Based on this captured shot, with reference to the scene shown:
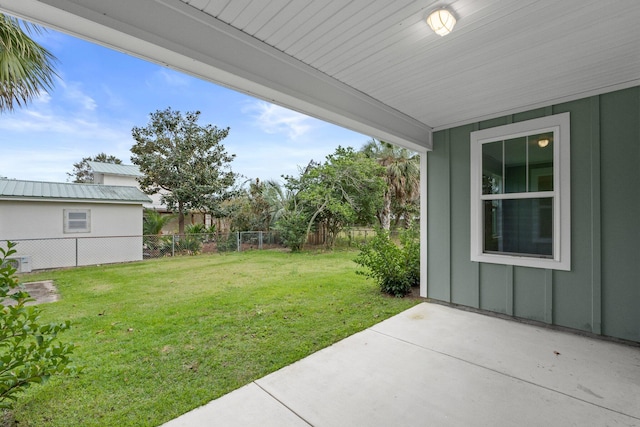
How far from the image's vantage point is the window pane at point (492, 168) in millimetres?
3529

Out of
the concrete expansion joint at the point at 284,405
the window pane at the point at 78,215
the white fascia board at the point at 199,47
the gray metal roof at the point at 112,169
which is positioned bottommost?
the concrete expansion joint at the point at 284,405

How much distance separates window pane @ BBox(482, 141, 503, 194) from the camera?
3529 mm

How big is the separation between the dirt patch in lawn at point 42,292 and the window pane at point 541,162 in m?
7.09

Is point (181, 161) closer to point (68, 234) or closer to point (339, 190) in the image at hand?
point (68, 234)

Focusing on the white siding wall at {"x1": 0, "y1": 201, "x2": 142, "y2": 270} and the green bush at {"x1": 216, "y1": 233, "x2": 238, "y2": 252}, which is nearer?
the white siding wall at {"x1": 0, "y1": 201, "x2": 142, "y2": 270}

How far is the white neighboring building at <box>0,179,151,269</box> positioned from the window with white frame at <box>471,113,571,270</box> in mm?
9283

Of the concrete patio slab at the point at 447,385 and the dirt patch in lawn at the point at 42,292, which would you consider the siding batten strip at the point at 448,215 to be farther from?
the dirt patch in lawn at the point at 42,292

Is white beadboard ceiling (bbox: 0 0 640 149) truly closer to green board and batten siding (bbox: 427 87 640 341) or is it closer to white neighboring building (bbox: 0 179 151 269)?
green board and batten siding (bbox: 427 87 640 341)

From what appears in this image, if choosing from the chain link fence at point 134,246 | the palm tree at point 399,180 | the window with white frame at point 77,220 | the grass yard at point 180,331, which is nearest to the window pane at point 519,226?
the grass yard at point 180,331

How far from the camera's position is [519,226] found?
3393 mm

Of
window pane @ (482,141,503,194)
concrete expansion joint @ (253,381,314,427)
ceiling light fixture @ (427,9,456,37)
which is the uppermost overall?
ceiling light fixture @ (427,9,456,37)

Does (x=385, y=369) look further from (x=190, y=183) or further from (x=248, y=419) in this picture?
(x=190, y=183)

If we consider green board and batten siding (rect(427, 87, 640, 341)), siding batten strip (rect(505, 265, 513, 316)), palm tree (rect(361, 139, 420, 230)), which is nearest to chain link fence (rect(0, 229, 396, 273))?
palm tree (rect(361, 139, 420, 230))

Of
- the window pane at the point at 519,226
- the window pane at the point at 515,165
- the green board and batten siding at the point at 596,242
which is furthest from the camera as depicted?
the window pane at the point at 515,165
